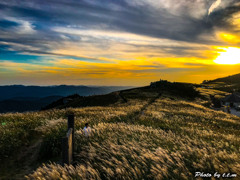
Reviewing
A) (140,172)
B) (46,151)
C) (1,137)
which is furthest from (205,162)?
(1,137)

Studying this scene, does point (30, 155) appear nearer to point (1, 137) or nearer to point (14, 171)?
point (14, 171)

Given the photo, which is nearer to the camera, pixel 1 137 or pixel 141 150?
pixel 141 150

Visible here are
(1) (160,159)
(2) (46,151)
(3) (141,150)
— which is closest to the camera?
(1) (160,159)

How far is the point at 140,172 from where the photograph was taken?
14.6 feet

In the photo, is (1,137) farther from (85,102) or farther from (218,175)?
(85,102)

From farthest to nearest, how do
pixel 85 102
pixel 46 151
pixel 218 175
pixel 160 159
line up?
pixel 85 102, pixel 46 151, pixel 160 159, pixel 218 175

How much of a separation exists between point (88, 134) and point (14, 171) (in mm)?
3141

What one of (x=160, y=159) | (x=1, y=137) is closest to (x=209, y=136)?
(x=160, y=159)

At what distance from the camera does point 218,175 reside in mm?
4113

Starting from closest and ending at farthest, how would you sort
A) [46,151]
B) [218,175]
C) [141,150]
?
1. [218,175]
2. [141,150]
3. [46,151]

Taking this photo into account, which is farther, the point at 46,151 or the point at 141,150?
the point at 46,151

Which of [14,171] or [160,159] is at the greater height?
[160,159]

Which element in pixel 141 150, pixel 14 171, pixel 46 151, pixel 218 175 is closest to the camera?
pixel 218 175

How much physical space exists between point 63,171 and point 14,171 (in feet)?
12.5
